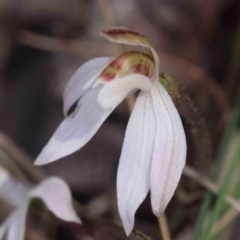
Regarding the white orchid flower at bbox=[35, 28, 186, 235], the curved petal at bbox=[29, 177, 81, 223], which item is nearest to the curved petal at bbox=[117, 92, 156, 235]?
the white orchid flower at bbox=[35, 28, 186, 235]

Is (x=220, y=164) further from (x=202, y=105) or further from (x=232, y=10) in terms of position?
(x=232, y=10)

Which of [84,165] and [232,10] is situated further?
[232,10]

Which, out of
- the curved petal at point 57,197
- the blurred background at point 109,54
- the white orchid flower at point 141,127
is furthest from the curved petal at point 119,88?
the blurred background at point 109,54

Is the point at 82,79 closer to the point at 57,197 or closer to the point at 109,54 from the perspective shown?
the point at 57,197

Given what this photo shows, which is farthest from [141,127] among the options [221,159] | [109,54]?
[109,54]

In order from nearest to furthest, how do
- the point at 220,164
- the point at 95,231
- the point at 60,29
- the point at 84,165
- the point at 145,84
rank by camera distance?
the point at 145,84 < the point at 95,231 < the point at 220,164 < the point at 84,165 < the point at 60,29

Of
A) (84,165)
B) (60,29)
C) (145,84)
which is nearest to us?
(145,84)

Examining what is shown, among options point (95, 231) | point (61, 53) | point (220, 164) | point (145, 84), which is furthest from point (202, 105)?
point (145, 84)
